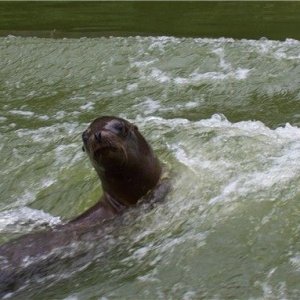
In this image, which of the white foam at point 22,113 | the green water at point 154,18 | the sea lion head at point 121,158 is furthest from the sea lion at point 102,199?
the green water at point 154,18

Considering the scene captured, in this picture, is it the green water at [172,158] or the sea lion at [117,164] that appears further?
the sea lion at [117,164]

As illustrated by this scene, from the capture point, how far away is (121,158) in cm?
424

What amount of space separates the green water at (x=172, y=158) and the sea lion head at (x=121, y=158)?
16 cm

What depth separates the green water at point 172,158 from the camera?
3.73m

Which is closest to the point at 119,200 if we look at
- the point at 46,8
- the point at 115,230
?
the point at 115,230

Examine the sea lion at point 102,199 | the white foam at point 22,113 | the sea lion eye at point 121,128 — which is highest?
the sea lion eye at point 121,128

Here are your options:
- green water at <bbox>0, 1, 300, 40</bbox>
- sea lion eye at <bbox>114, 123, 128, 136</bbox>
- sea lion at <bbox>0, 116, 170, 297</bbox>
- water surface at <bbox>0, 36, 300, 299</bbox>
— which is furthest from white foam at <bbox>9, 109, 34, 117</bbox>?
green water at <bbox>0, 1, 300, 40</bbox>

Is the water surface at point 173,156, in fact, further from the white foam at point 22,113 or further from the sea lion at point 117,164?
the sea lion at point 117,164

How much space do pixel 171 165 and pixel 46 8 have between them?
760cm

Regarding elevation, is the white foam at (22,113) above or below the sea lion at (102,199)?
below

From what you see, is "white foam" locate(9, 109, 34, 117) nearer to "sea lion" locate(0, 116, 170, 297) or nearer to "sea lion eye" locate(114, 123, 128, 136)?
"sea lion" locate(0, 116, 170, 297)

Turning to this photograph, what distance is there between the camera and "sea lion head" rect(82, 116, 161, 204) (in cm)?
413

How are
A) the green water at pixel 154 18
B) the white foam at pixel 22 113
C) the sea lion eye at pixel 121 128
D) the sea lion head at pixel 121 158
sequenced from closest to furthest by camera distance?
1. the sea lion head at pixel 121 158
2. the sea lion eye at pixel 121 128
3. the white foam at pixel 22 113
4. the green water at pixel 154 18

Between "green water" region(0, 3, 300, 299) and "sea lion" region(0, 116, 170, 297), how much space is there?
61 mm
